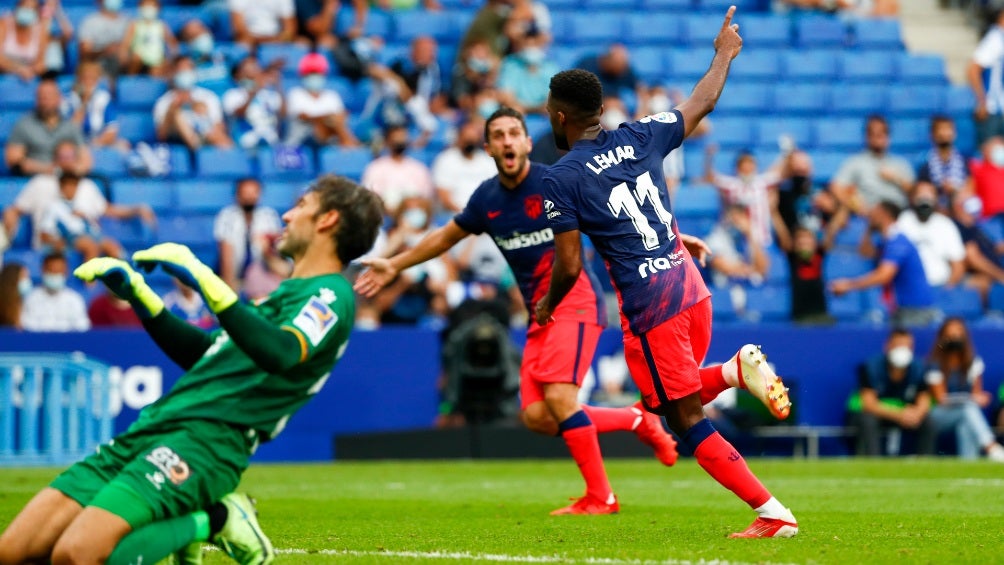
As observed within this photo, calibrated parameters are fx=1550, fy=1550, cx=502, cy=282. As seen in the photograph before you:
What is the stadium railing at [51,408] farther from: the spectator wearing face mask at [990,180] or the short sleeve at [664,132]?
the spectator wearing face mask at [990,180]

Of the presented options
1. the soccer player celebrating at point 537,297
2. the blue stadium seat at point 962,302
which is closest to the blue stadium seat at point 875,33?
the blue stadium seat at point 962,302

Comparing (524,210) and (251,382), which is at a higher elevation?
(524,210)

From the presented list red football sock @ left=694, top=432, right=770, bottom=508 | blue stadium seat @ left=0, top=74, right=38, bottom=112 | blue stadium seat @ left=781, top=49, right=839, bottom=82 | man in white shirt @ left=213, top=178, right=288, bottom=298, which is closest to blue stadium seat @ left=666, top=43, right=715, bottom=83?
blue stadium seat @ left=781, top=49, right=839, bottom=82

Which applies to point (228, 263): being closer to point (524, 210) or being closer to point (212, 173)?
point (212, 173)

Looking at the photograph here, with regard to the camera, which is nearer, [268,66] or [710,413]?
[710,413]

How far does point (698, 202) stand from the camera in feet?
62.9

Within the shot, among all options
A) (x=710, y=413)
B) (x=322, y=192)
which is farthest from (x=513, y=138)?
(x=710, y=413)

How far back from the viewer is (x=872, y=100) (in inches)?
861

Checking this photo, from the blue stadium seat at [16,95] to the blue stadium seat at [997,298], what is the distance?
38.6ft

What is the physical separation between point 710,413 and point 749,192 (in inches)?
156

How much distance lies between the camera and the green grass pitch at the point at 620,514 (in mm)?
6402

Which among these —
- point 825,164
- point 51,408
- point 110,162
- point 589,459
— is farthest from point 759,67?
point 589,459

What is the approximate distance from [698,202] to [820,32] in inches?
195

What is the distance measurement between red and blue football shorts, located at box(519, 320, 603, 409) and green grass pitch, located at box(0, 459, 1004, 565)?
761mm
